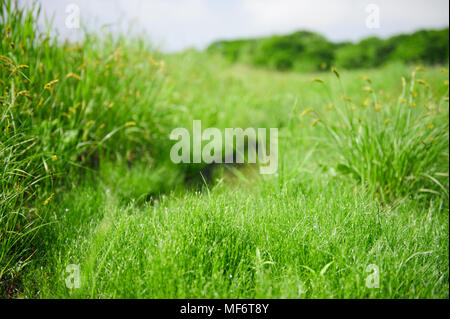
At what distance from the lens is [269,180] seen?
85.0 inches

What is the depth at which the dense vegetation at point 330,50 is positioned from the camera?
382 inches

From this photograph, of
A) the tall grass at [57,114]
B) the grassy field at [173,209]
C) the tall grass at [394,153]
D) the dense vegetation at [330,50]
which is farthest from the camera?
the dense vegetation at [330,50]

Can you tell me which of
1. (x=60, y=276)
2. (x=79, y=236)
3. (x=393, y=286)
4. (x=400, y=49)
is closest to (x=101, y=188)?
(x=79, y=236)

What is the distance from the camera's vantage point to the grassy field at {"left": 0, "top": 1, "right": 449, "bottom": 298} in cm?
122

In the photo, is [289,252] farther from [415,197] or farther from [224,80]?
[224,80]

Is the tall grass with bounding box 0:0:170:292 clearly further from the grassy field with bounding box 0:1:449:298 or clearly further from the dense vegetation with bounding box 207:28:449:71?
the dense vegetation with bounding box 207:28:449:71

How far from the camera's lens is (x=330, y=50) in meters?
13.4

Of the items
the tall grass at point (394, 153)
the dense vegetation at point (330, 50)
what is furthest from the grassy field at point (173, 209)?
the dense vegetation at point (330, 50)

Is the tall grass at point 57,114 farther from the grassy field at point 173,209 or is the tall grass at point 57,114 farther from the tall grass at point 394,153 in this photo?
the tall grass at point 394,153

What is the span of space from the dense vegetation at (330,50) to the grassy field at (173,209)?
832cm

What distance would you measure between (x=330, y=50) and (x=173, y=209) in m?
13.9

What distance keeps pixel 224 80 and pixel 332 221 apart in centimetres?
457

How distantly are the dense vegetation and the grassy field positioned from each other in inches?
328

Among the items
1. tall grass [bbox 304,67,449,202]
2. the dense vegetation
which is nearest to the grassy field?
tall grass [bbox 304,67,449,202]
